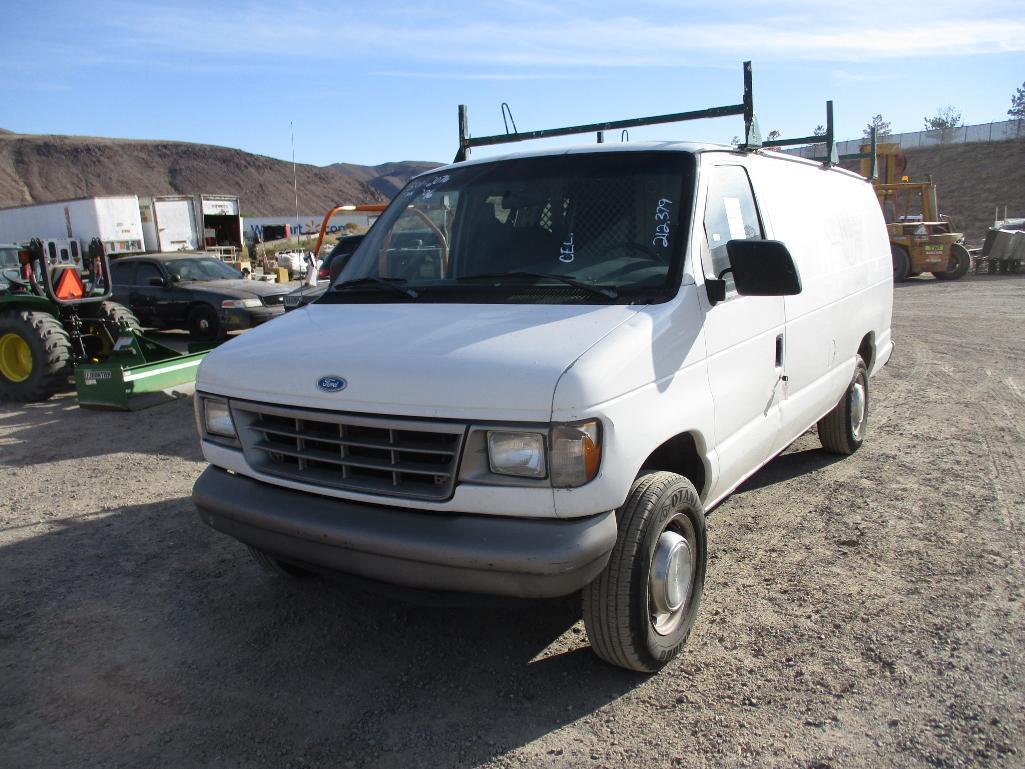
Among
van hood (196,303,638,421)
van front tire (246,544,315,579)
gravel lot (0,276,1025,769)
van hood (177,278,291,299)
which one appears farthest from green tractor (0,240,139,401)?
van hood (196,303,638,421)

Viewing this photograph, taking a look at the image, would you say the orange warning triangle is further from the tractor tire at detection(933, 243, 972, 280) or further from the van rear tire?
the tractor tire at detection(933, 243, 972, 280)

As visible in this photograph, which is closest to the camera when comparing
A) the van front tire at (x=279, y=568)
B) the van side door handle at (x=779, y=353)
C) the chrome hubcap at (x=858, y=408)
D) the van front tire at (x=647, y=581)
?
the van front tire at (x=647, y=581)

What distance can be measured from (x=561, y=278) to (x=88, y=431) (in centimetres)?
627

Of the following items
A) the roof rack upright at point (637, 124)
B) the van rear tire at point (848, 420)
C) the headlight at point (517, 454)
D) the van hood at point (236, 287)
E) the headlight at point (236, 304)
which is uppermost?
the roof rack upright at point (637, 124)

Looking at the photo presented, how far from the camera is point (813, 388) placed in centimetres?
487

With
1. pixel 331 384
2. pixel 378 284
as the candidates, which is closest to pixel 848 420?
pixel 378 284

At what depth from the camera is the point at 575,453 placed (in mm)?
2711

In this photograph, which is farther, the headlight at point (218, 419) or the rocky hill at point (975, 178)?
the rocky hill at point (975, 178)

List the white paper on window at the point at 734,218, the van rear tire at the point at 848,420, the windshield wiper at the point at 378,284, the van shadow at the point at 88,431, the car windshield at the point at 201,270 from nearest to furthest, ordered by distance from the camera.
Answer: the windshield wiper at the point at 378,284
the white paper on window at the point at 734,218
the van rear tire at the point at 848,420
the van shadow at the point at 88,431
the car windshield at the point at 201,270

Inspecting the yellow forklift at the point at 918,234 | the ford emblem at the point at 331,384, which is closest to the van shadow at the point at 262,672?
the ford emblem at the point at 331,384

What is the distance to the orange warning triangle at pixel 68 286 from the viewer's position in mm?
9578

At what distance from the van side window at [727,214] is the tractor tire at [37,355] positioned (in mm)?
8142

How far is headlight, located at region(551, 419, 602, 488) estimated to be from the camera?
270 cm

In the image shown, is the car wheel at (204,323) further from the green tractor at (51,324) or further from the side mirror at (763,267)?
the side mirror at (763,267)
